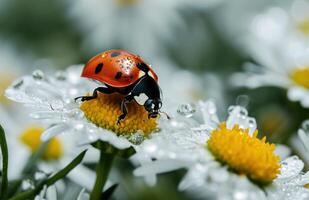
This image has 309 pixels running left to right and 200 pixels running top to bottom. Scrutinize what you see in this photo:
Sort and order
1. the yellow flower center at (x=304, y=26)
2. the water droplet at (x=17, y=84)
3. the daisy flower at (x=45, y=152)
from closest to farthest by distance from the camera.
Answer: the water droplet at (x=17, y=84)
the daisy flower at (x=45, y=152)
the yellow flower center at (x=304, y=26)

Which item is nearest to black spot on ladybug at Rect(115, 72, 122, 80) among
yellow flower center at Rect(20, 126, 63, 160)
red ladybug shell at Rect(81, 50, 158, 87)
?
red ladybug shell at Rect(81, 50, 158, 87)

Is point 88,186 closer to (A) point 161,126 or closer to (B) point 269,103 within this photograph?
(A) point 161,126

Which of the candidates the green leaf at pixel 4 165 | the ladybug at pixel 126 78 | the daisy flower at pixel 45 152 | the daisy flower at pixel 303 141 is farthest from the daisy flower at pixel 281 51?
the green leaf at pixel 4 165

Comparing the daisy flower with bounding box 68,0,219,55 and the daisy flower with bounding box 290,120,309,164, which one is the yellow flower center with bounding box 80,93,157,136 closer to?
the daisy flower with bounding box 290,120,309,164

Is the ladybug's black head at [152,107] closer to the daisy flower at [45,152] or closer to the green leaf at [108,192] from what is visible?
the green leaf at [108,192]

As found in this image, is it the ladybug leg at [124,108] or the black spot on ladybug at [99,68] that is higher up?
the black spot on ladybug at [99,68]

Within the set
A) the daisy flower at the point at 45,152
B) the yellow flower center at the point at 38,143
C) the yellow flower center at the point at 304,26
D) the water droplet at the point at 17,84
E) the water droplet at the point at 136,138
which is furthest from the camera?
the yellow flower center at the point at 304,26
